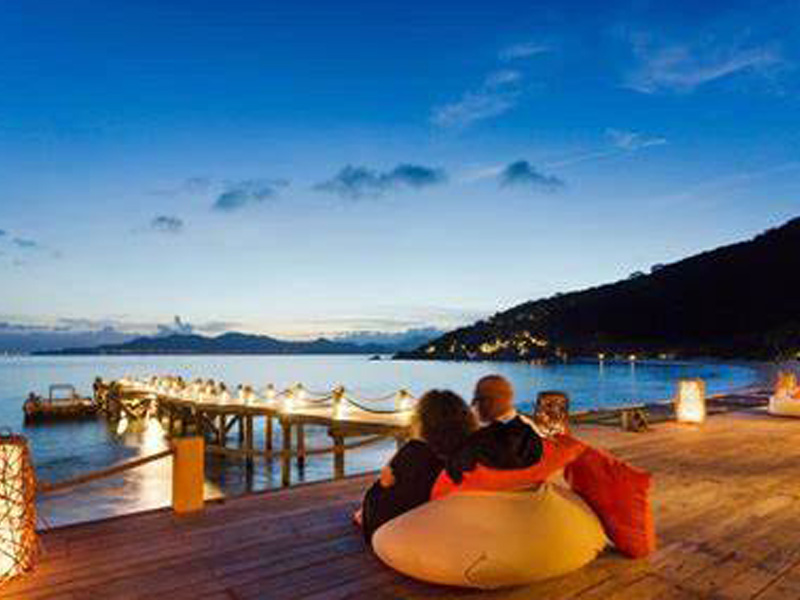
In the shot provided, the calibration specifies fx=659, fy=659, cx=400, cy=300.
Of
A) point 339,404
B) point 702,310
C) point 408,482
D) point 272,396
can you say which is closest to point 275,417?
point 272,396

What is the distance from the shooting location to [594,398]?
63.5 metres

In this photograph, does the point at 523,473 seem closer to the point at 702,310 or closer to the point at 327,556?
the point at 327,556

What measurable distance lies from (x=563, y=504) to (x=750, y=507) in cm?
283

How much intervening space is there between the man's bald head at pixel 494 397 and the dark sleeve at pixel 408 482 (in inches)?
28.1

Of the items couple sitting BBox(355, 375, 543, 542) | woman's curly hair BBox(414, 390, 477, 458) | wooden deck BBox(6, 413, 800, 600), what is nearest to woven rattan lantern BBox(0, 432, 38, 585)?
wooden deck BBox(6, 413, 800, 600)

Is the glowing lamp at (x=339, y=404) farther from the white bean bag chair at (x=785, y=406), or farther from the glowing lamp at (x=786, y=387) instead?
the glowing lamp at (x=786, y=387)

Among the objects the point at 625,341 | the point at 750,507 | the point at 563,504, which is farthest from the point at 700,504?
the point at 625,341

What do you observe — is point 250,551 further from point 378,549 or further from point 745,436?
point 745,436

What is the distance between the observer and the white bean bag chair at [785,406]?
13.4 meters

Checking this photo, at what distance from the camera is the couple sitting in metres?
3.72

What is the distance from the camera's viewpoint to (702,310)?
13512 cm

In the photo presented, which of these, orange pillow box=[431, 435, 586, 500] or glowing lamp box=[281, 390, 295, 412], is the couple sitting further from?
glowing lamp box=[281, 390, 295, 412]

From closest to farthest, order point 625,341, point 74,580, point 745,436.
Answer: point 74,580 < point 745,436 < point 625,341

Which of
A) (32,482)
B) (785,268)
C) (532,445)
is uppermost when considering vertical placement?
(785,268)
